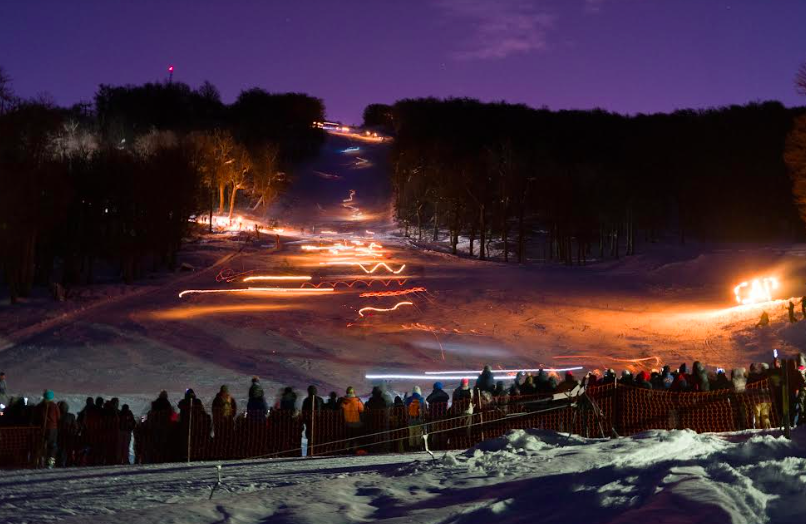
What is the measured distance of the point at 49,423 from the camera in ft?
45.2

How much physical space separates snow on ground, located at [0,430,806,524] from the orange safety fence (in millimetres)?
1711

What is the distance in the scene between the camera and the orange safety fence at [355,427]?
1346cm

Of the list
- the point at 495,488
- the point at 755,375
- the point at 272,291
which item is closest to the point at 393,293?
the point at 272,291

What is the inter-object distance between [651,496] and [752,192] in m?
82.5

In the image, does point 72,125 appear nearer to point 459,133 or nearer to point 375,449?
point 459,133

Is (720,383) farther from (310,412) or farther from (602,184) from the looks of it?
(602,184)

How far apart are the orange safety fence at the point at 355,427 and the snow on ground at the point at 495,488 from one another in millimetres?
1711

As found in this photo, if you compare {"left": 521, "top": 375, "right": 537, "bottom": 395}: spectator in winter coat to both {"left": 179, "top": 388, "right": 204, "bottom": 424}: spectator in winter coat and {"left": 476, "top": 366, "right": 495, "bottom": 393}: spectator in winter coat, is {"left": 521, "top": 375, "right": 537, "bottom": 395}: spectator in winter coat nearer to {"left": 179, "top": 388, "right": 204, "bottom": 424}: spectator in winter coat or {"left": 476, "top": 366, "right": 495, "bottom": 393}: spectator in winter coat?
{"left": 476, "top": 366, "right": 495, "bottom": 393}: spectator in winter coat

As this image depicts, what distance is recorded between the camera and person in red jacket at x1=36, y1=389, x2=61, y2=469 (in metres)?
13.8

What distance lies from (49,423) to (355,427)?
487 cm

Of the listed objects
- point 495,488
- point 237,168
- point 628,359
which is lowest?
point 628,359

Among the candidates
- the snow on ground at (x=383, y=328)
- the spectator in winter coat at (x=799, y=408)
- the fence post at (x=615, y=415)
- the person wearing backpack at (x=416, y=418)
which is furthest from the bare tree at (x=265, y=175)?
the spectator in winter coat at (x=799, y=408)

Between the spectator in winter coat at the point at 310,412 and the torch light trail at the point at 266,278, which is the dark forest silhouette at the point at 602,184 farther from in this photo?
the spectator in winter coat at the point at 310,412

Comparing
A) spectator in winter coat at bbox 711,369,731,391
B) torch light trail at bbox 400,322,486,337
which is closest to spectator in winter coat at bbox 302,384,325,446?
spectator in winter coat at bbox 711,369,731,391
